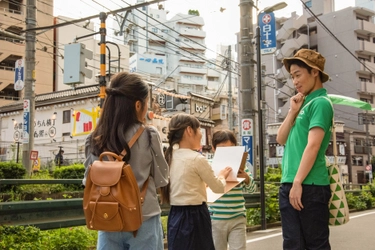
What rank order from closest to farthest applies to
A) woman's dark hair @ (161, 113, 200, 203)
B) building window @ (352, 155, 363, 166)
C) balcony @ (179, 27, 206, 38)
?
woman's dark hair @ (161, 113, 200, 203), building window @ (352, 155, 363, 166), balcony @ (179, 27, 206, 38)

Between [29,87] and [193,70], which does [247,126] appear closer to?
[29,87]

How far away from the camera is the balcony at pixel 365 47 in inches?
1823

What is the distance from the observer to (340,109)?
160 ft

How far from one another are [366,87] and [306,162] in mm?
47648

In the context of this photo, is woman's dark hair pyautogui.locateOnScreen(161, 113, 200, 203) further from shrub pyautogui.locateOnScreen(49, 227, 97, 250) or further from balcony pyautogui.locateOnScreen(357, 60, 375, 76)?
balcony pyautogui.locateOnScreen(357, 60, 375, 76)

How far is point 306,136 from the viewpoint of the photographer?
2.98m

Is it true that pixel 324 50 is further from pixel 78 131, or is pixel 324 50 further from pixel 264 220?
pixel 264 220

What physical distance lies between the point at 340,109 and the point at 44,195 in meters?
40.6

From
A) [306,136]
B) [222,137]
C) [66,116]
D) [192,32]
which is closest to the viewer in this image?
[306,136]

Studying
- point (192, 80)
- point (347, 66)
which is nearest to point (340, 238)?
point (347, 66)

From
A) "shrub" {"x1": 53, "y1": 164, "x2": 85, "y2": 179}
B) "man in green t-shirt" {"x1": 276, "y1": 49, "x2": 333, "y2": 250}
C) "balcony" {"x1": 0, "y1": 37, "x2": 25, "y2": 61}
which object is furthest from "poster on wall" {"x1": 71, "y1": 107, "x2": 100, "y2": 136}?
"man in green t-shirt" {"x1": 276, "y1": 49, "x2": 333, "y2": 250}

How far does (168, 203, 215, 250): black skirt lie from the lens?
3332 millimetres

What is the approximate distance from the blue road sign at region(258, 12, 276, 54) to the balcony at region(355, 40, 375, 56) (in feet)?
125

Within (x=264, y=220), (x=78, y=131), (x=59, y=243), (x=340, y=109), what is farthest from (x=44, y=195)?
(x=340, y=109)
